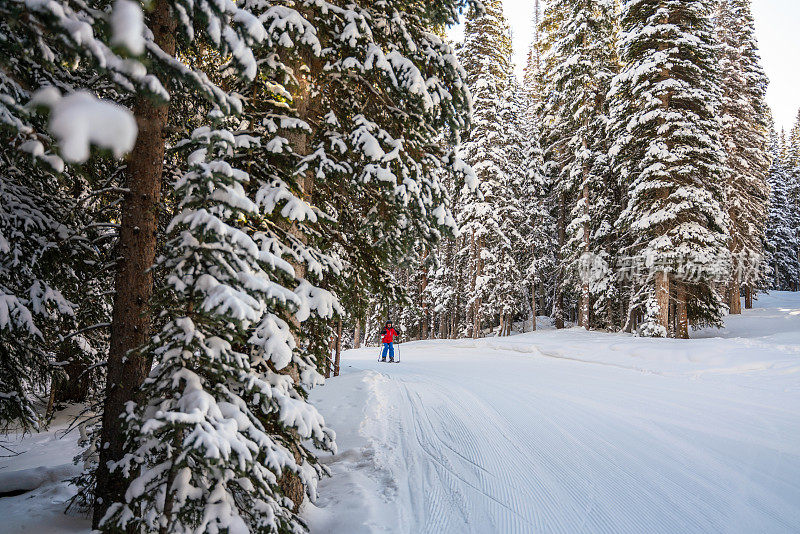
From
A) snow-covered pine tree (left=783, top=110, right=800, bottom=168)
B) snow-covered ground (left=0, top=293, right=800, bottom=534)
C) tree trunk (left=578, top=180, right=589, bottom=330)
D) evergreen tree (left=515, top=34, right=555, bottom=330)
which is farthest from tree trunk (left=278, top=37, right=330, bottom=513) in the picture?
snow-covered pine tree (left=783, top=110, right=800, bottom=168)

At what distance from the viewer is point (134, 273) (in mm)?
3916

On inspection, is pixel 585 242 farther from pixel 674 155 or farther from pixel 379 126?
pixel 379 126

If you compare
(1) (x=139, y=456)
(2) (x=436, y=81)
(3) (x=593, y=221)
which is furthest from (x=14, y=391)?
(3) (x=593, y=221)

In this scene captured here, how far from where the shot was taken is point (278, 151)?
4.22m

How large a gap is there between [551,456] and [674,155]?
45.0 ft

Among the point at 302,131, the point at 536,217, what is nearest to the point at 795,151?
the point at 536,217

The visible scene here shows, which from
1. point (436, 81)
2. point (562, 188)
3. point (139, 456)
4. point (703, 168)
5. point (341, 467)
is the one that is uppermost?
point (562, 188)

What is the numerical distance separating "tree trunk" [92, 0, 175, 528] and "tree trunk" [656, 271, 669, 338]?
16.5 m

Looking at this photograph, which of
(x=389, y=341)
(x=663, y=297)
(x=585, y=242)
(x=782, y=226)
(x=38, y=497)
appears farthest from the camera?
(x=782, y=226)

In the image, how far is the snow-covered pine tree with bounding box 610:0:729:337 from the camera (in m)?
14.5

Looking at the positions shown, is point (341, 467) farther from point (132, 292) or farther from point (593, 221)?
point (593, 221)

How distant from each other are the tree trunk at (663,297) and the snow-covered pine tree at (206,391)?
16090 mm

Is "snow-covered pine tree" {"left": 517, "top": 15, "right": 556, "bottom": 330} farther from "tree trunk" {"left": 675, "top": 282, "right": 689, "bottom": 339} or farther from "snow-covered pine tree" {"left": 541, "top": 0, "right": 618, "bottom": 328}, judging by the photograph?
"tree trunk" {"left": 675, "top": 282, "right": 689, "bottom": 339}

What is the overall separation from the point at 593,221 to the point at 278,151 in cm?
2040
